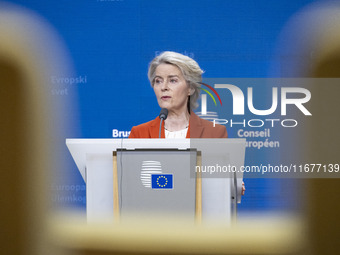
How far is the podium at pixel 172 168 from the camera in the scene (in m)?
1.60

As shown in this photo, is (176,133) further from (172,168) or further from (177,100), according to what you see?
(172,168)

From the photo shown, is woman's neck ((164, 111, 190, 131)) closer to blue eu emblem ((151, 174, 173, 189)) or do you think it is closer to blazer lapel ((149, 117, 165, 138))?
blazer lapel ((149, 117, 165, 138))

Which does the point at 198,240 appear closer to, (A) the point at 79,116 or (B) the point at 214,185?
(B) the point at 214,185

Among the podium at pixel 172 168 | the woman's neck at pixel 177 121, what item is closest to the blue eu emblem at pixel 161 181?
the podium at pixel 172 168

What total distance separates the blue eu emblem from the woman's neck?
3.99 feet

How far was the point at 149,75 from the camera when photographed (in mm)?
3043

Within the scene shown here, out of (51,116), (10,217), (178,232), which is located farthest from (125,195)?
(10,217)

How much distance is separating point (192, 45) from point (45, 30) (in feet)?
3.88

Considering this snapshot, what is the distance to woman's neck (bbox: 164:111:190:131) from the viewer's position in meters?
2.82

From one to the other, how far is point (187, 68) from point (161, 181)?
4.72 feet

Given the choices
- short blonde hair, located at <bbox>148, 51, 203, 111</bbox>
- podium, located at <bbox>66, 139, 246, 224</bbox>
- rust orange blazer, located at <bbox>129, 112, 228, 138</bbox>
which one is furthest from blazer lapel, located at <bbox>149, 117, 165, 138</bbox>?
podium, located at <bbox>66, 139, 246, 224</bbox>

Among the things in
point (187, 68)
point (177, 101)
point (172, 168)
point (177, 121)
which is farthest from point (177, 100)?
point (172, 168)

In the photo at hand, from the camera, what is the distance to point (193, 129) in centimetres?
275

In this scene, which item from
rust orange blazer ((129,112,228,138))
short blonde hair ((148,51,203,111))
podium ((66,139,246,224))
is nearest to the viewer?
podium ((66,139,246,224))
